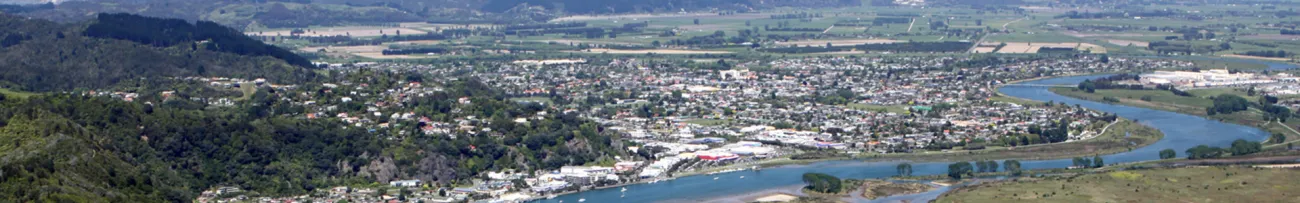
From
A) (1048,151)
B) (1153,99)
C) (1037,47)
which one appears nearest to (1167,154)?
(1048,151)

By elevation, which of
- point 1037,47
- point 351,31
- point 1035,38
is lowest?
point 351,31

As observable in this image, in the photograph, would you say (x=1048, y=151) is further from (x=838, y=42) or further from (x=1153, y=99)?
(x=838, y=42)

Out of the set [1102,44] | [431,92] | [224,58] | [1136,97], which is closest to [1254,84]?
[1136,97]

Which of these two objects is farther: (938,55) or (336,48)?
(336,48)

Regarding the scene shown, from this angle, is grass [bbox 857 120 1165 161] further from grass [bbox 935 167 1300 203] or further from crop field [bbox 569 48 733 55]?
crop field [bbox 569 48 733 55]

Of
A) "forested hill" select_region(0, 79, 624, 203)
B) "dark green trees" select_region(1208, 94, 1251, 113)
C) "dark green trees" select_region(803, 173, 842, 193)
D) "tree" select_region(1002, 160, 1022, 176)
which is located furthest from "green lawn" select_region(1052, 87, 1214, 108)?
"dark green trees" select_region(803, 173, 842, 193)

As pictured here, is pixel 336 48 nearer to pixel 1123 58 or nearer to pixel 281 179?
pixel 1123 58

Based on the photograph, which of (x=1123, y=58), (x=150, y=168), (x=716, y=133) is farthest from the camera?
(x=1123, y=58)
